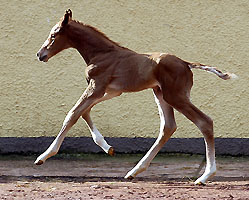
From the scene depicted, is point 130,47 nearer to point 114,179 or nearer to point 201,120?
point 114,179

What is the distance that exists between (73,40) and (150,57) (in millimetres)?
782

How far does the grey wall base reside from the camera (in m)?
7.26

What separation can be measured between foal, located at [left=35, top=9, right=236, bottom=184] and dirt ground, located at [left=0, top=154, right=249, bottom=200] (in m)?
0.29

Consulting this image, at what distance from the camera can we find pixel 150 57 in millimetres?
5227

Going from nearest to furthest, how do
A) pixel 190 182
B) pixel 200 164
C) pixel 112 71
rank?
1. pixel 112 71
2. pixel 190 182
3. pixel 200 164

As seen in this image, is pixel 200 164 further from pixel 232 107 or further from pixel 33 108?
pixel 33 108

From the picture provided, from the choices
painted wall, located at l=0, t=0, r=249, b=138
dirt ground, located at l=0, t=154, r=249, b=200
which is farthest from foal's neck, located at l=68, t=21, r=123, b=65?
painted wall, located at l=0, t=0, r=249, b=138

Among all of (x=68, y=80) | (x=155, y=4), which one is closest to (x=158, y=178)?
(x=68, y=80)

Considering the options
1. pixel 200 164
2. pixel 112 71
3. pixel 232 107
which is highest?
pixel 112 71

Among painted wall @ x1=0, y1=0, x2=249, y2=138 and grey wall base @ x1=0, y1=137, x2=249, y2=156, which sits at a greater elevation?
painted wall @ x1=0, y1=0, x2=249, y2=138

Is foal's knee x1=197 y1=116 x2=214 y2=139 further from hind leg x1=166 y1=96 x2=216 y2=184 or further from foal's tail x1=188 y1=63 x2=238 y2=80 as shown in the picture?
foal's tail x1=188 y1=63 x2=238 y2=80

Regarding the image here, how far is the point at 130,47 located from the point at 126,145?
4.14 ft

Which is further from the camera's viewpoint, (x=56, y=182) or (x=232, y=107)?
(x=232, y=107)

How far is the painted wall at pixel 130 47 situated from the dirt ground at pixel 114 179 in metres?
0.38
